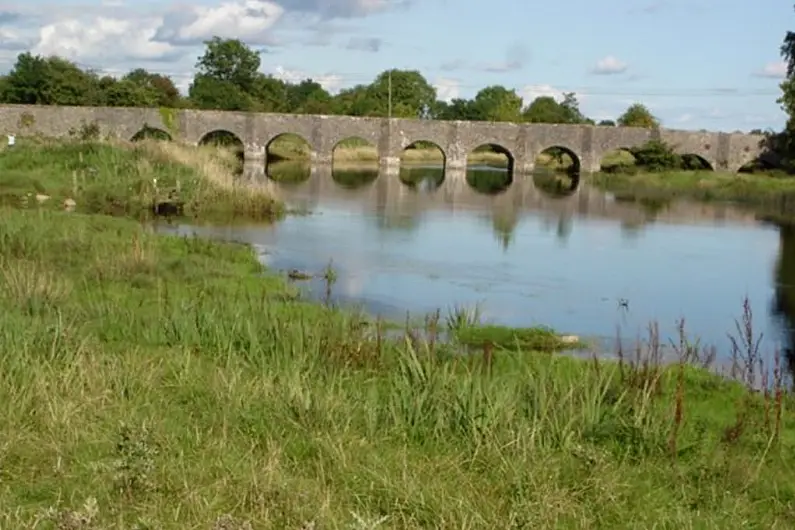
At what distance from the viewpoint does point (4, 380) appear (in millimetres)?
5898

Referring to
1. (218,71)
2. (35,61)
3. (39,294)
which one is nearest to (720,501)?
(39,294)

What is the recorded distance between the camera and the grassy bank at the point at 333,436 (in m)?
4.68

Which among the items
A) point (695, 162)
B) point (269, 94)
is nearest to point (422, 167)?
point (695, 162)

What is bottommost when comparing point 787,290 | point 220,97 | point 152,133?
point 787,290

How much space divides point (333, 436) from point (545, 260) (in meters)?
13.7

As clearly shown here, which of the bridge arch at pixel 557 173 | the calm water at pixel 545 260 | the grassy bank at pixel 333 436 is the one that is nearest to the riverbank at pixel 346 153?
the bridge arch at pixel 557 173

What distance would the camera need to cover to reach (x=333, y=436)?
5.62 meters

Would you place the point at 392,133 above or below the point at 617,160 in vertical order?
above

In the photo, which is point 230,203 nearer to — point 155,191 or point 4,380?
point 155,191

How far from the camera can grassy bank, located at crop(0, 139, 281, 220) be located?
20688mm

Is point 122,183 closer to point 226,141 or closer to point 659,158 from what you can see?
point 659,158

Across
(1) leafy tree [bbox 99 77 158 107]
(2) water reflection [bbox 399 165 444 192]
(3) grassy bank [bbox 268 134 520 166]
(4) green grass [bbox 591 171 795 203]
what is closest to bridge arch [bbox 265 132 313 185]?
(3) grassy bank [bbox 268 134 520 166]

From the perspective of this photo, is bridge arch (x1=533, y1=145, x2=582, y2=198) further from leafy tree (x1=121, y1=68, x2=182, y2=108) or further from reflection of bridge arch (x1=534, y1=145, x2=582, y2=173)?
leafy tree (x1=121, y1=68, x2=182, y2=108)

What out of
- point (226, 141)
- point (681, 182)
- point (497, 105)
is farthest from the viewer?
point (497, 105)
